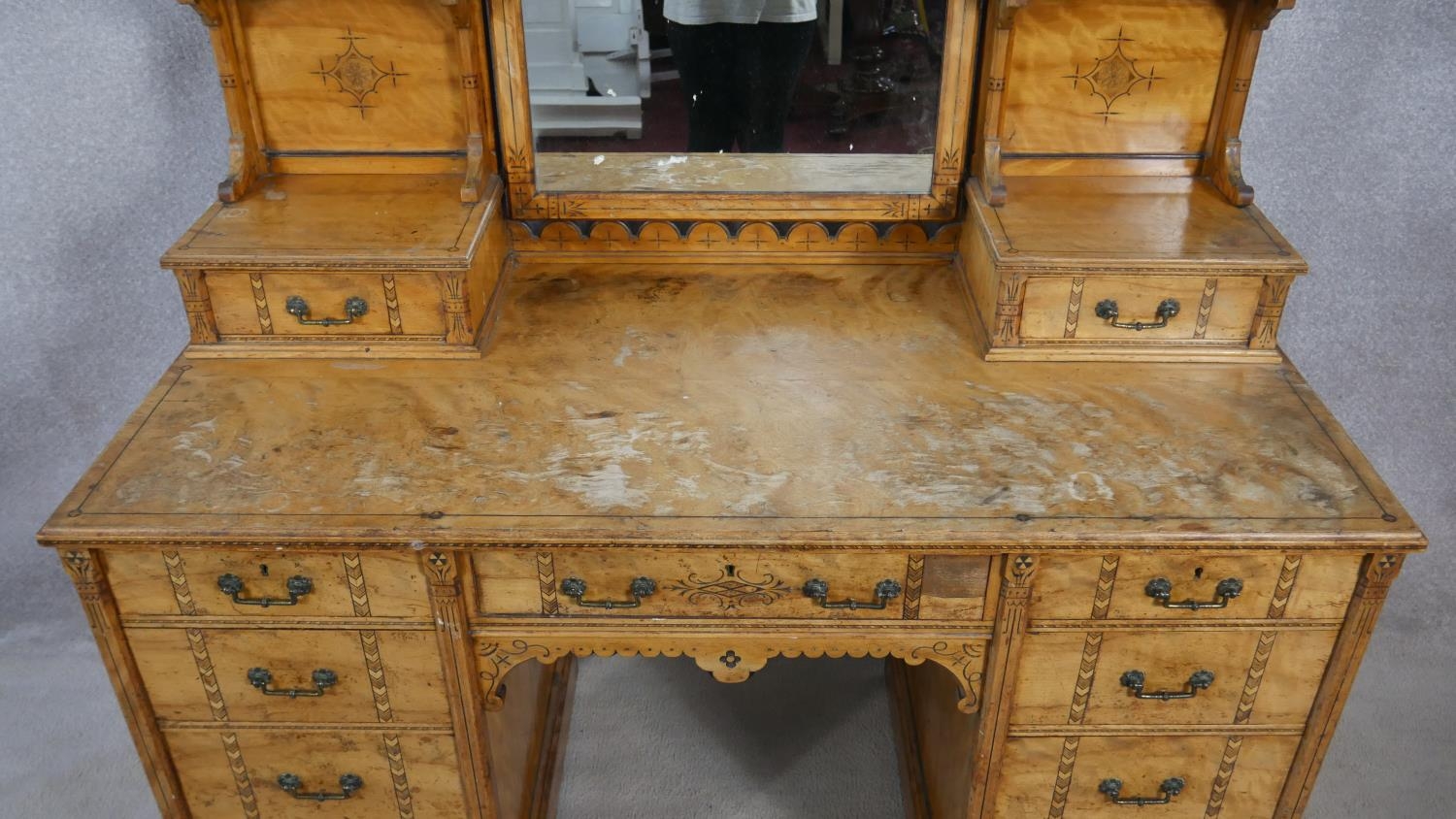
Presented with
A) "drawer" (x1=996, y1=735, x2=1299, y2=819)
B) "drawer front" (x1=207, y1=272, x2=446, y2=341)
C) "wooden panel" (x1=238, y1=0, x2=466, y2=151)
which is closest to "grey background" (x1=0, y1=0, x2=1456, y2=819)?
"wooden panel" (x1=238, y1=0, x2=466, y2=151)

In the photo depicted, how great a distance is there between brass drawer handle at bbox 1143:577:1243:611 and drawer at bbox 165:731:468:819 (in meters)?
1.21

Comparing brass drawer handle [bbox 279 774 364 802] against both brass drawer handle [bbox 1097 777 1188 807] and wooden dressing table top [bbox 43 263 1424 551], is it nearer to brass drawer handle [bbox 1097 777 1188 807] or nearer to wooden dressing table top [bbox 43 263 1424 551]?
wooden dressing table top [bbox 43 263 1424 551]

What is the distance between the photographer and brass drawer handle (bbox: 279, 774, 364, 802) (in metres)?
Answer: 2.10

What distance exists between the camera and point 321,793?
212cm

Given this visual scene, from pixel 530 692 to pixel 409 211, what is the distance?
1.11 m

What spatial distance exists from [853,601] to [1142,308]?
2.59 ft

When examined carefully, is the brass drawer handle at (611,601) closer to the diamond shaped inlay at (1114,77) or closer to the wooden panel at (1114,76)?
the wooden panel at (1114,76)

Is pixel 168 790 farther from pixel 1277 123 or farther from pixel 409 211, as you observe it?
pixel 1277 123

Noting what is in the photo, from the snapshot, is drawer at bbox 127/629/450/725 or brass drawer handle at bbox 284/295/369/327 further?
brass drawer handle at bbox 284/295/369/327

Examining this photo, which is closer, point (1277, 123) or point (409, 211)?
point (409, 211)

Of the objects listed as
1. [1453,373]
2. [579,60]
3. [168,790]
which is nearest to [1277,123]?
[1453,373]

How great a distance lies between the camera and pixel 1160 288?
7.04 feet

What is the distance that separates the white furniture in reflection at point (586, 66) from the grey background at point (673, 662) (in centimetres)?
94

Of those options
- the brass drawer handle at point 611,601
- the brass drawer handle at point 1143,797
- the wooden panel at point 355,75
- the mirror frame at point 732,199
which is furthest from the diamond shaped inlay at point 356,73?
the brass drawer handle at point 1143,797
